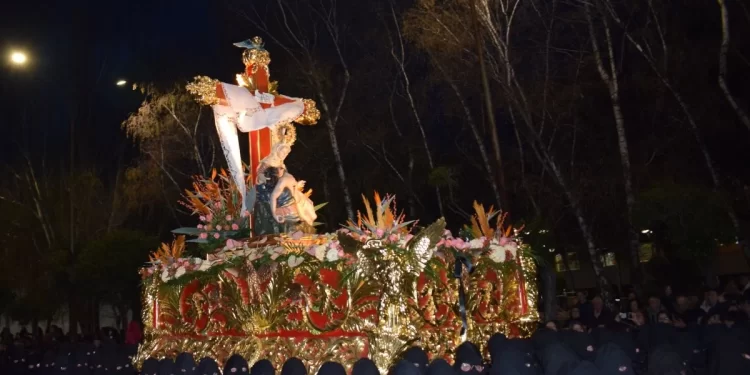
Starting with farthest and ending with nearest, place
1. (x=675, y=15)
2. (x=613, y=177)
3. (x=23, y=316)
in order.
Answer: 1. (x=23, y=316)
2. (x=613, y=177)
3. (x=675, y=15)

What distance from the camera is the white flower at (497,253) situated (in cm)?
1130

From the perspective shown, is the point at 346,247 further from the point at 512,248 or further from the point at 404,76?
the point at 404,76

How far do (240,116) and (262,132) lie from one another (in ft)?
1.79

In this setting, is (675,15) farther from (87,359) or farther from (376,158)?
(87,359)

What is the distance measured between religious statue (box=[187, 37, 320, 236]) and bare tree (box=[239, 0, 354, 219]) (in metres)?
10.4

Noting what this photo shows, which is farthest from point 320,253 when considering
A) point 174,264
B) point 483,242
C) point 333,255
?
point 174,264

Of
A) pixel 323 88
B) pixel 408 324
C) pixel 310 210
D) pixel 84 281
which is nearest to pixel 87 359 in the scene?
pixel 310 210

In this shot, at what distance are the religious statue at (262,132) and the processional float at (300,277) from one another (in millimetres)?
20

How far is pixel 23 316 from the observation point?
31.0 meters

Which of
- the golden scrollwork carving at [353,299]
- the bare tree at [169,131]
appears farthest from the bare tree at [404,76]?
the golden scrollwork carving at [353,299]

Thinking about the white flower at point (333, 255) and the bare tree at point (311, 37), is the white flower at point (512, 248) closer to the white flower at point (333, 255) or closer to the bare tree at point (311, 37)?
the white flower at point (333, 255)

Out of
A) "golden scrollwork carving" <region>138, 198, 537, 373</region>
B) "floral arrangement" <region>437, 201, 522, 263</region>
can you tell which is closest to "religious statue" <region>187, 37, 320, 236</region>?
"golden scrollwork carving" <region>138, 198, 537, 373</region>

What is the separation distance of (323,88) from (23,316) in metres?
16.1

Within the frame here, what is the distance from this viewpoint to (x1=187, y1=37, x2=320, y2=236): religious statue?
40.0 ft
